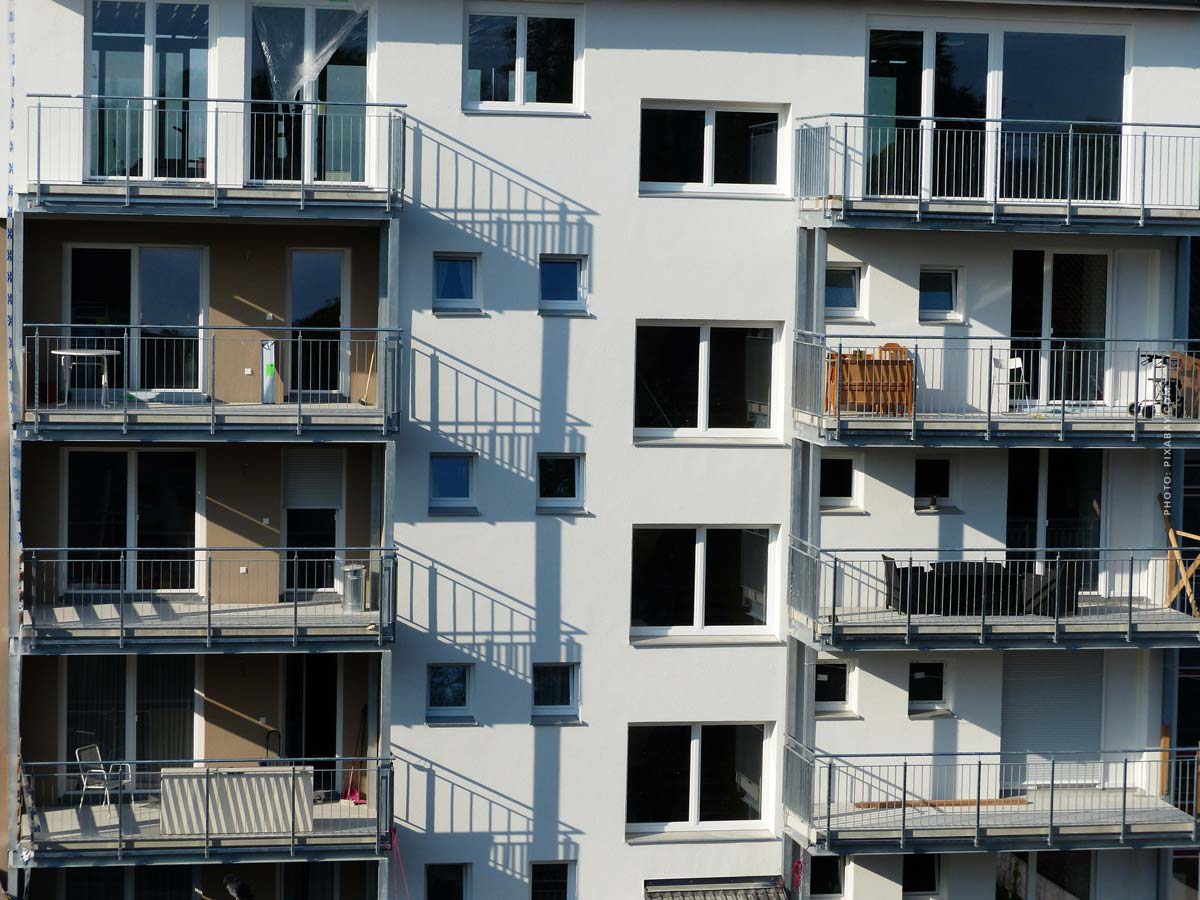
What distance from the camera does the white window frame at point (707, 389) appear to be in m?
21.5

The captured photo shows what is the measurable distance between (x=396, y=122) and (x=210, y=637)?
580 cm

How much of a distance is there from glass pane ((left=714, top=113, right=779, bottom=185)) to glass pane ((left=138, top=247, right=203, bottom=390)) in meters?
5.97

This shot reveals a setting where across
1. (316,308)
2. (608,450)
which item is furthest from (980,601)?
(316,308)

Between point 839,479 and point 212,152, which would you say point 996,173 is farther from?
point 212,152

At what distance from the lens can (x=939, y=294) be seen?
2183 centimetres

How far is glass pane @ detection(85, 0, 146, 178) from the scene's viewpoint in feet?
66.2

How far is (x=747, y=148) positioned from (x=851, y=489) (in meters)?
4.10

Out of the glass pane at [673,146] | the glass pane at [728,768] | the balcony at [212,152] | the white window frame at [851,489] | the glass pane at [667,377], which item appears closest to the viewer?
the balcony at [212,152]

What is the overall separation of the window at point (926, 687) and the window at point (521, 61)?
7643mm

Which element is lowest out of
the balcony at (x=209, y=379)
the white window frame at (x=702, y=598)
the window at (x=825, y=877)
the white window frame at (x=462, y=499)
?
the window at (x=825, y=877)

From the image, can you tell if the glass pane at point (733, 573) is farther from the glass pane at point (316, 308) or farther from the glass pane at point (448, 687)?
the glass pane at point (316, 308)

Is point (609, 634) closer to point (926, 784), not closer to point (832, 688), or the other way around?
point (832, 688)

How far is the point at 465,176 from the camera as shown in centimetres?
2070

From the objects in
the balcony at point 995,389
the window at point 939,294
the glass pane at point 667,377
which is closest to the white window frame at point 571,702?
the glass pane at point 667,377
